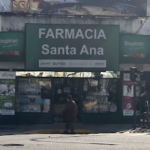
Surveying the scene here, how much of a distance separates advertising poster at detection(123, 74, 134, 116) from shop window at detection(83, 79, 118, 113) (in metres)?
0.51

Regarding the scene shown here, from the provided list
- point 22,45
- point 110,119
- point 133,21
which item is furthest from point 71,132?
point 133,21

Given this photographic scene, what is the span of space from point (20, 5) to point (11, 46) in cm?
259

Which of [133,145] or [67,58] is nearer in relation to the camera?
[133,145]

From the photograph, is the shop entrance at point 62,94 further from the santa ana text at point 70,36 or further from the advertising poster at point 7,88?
the advertising poster at point 7,88

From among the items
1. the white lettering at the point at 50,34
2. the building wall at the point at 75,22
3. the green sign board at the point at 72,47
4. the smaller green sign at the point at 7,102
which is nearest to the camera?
the green sign board at the point at 72,47

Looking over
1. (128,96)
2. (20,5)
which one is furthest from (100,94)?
(20,5)

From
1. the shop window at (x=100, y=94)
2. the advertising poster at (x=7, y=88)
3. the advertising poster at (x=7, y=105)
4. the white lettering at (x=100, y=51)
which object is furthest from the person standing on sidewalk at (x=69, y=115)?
the advertising poster at (x=7, y=88)

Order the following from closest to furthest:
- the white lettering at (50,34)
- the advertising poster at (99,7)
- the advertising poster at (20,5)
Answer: the white lettering at (50,34), the advertising poster at (20,5), the advertising poster at (99,7)

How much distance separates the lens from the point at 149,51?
62.5 feet

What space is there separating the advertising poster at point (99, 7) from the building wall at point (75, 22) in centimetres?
81

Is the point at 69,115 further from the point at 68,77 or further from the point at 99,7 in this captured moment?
the point at 99,7

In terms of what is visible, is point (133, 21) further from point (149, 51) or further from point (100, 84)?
point (100, 84)

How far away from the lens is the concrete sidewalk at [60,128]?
16875 millimetres

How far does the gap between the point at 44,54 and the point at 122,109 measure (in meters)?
4.99
